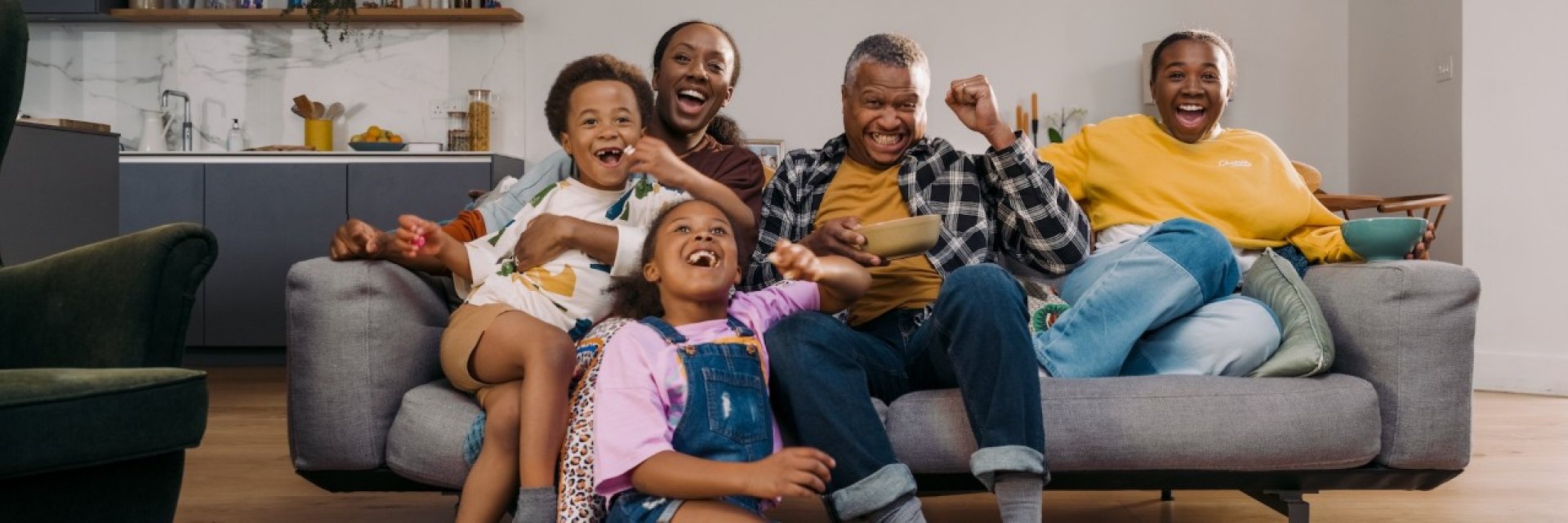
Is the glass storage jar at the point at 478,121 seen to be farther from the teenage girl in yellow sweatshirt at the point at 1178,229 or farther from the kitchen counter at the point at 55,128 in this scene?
the teenage girl in yellow sweatshirt at the point at 1178,229

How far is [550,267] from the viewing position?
186 centimetres

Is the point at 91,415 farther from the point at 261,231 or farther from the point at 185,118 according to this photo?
the point at 185,118

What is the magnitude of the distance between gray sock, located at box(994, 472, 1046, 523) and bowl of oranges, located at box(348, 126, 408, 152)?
12.5 ft

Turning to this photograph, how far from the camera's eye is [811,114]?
5098 millimetres

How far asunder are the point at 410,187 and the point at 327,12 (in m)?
0.90

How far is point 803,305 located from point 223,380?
3194 mm

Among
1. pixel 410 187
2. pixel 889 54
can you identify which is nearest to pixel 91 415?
pixel 889 54

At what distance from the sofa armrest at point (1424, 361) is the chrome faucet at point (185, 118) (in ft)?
15.7

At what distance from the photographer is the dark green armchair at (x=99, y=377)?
1.29 metres

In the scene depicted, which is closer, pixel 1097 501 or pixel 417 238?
pixel 417 238

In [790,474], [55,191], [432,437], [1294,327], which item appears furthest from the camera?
[55,191]

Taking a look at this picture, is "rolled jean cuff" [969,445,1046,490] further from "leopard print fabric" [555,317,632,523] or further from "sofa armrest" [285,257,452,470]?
"sofa armrest" [285,257,452,470]

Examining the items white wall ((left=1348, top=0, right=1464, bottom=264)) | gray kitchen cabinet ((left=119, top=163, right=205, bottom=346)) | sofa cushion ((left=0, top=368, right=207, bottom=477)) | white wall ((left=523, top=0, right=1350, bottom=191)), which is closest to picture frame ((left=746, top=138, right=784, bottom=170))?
white wall ((left=523, top=0, right=1350, bottom=191))

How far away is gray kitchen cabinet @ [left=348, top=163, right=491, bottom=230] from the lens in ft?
15.4
